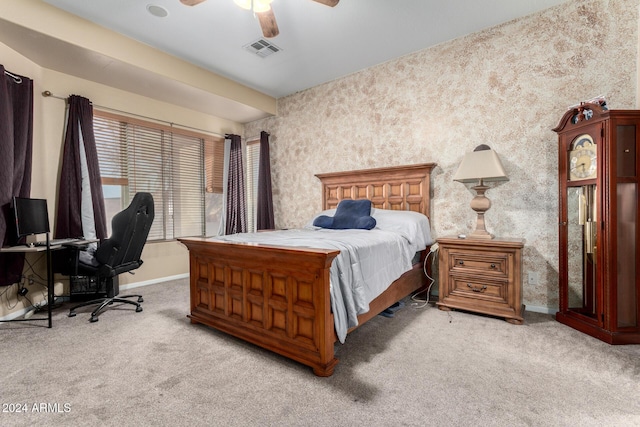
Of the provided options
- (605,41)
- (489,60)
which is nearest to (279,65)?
(489,60)

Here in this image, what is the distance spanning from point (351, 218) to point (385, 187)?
771 millimetres

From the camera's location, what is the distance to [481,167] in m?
2.78

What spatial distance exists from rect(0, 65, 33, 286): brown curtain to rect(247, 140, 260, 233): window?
2918mm

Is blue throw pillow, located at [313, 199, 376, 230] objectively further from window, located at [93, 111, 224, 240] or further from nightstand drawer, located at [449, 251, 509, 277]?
window, located at [93, 111, 224, 240]

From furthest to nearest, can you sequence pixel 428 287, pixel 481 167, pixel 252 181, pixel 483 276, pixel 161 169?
pixel 252 181 → pixel 161 169 → pixel 428 287 → pixel 481 167 → pixel 483 276

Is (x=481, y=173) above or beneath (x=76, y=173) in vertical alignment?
beneath

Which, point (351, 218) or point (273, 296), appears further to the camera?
point (351, 218)

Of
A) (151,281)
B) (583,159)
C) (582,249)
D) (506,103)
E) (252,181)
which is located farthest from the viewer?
(252,181)

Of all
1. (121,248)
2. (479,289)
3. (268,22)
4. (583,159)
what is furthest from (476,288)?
(121,248)

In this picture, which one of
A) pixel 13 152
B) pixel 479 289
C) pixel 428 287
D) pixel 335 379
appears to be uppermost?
pixel 13 152

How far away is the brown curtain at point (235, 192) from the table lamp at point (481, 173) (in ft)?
11.2

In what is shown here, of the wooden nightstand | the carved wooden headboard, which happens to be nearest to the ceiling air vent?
the carved wooden headboard

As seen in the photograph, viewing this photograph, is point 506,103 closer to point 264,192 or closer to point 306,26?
point 306,26

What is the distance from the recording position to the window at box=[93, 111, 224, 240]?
3.79 m
